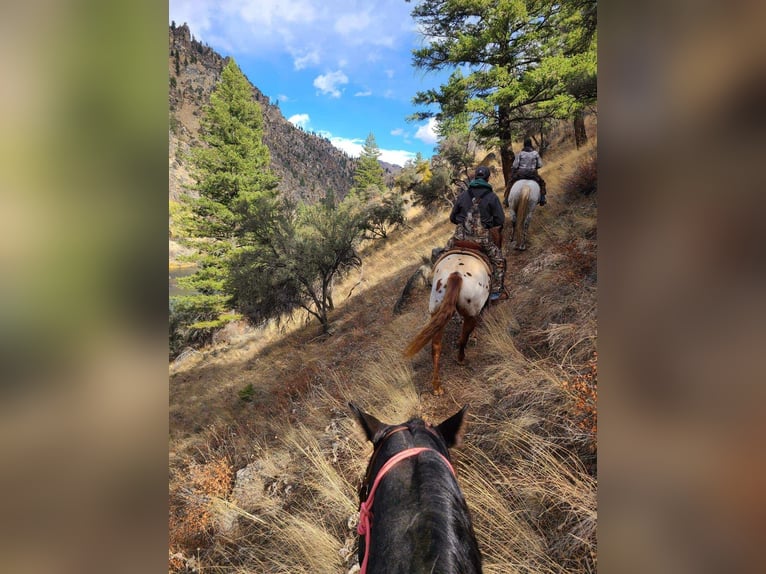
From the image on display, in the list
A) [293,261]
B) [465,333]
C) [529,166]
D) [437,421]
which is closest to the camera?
[437,421]

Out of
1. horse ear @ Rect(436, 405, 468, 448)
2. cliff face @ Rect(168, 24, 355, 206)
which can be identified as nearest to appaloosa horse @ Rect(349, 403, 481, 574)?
horse ear @ Rect(436, 405, 468, 448)

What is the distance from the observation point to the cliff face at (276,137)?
69.9 m

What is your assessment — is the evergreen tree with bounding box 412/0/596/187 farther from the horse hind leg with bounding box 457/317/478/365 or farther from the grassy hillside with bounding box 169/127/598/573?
the horse hind leg with bounding box 457/317/478/365

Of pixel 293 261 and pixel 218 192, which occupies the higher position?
pixel 218 192

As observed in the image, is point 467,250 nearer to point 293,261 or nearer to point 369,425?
point 369,425

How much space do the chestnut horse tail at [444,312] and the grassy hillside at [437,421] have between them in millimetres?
831

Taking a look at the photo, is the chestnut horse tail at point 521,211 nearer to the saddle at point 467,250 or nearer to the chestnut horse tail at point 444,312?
the saddle at point 467,250

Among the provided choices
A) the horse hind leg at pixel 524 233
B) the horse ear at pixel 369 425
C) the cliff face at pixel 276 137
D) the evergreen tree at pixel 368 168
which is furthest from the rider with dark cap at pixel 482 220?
the cliff face at pixel 276 137

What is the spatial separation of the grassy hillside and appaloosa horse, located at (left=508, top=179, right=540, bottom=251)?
0.30 meters

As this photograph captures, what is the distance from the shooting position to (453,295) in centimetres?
378

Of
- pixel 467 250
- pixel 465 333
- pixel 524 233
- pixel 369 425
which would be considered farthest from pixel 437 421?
pixel 524 233

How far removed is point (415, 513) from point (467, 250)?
350 cm
